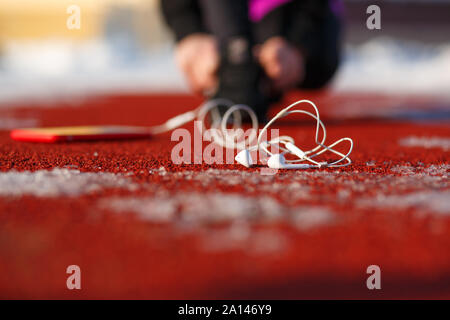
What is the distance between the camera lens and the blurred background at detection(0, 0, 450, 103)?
228 inches

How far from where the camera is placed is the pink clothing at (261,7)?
159 cm

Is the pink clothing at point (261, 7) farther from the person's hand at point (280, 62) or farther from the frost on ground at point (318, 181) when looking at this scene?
the frost on ground at point (318, 181)

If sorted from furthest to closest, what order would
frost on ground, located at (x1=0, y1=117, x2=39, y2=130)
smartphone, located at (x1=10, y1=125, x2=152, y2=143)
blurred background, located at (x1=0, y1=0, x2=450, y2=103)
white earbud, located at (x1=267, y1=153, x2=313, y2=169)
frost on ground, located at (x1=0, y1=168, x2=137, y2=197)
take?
blurred background, located at (x1=0, y1=0, x2=450, y2=103)
frost on ground, located at (x1=0, y1=117, x2=39, y2=130)
smartphone, located at (x1=10, y1=125, x2=152, y2=143)
white earbud, located at (x1=267, y1=153, x2=313, y2=169)
frost on ground, located at (x1=0, y1=168, x2=137, y2=197)

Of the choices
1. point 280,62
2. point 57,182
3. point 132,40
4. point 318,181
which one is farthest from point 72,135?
point 132,40

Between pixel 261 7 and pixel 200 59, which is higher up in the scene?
pixel 261 7

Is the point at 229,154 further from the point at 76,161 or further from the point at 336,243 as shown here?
the point at 336,243

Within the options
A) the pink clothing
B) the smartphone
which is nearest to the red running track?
the smartphone

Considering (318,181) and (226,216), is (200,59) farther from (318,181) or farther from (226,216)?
(226,216)

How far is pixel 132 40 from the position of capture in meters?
6.26

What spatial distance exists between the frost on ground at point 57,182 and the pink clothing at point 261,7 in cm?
117

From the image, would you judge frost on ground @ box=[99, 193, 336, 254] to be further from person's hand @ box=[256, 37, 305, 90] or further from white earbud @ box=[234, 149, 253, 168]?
person's hand @ box=[256, 37, 305, 90]

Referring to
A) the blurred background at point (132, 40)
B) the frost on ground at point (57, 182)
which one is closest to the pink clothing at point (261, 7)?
the frost on ground at point (57, 182)

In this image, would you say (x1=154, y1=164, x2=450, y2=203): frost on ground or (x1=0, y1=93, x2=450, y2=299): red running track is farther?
(x1=154, y1=164, x2=450, y2=203): frost on ground

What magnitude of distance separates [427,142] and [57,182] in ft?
2.48
